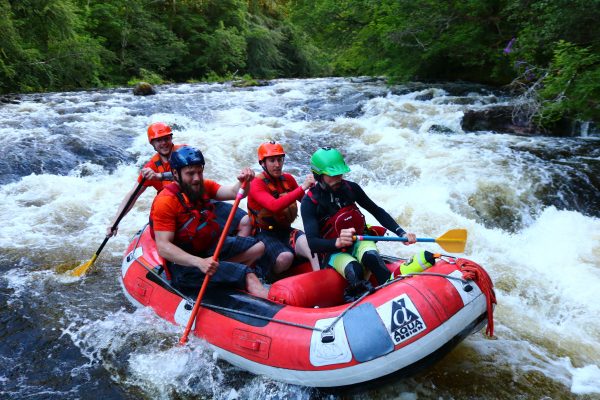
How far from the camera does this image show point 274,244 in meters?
3.91

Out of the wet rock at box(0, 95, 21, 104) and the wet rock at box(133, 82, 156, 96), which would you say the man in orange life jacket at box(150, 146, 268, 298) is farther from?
the wet rock at box(133, 82, 156, 96)

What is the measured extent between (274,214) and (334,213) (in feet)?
2.26

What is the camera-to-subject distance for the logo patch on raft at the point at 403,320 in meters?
2.73

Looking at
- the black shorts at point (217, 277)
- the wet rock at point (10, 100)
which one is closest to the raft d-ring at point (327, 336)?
the black shorts at point (217, 277)

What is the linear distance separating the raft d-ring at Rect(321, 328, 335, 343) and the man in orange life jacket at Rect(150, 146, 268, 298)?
2.27ft

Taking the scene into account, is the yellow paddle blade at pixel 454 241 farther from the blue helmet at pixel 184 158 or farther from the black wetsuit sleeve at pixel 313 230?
the blue helmet at pixel 184 158

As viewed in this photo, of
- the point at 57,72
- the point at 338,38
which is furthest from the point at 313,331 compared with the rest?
the point at 57,72

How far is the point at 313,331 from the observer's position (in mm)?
2924

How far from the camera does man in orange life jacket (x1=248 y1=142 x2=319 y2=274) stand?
3750 mm

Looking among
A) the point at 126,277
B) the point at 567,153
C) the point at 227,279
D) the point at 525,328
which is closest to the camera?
the point at 227,279

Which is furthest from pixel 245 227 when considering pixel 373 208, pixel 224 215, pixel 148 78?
pixel 148 78

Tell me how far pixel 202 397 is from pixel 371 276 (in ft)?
4.74

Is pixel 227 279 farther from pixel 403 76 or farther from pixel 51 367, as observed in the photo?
pixel 403 76

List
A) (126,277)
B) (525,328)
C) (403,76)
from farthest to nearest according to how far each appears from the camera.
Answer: (403,76), (126,277), (525,328)
